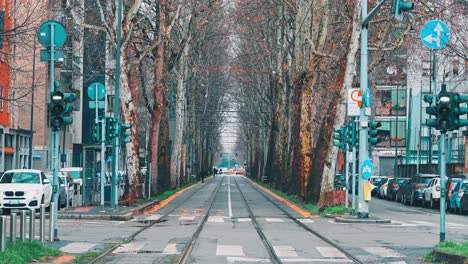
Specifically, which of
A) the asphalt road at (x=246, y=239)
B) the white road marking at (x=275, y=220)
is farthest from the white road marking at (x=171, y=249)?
the white road marking at (x=275, y=220)

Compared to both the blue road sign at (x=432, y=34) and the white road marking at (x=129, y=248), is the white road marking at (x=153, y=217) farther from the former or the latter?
the blue road sign at (x=432, y=34)

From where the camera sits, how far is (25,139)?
234ft

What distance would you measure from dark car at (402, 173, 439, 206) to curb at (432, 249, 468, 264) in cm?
3551

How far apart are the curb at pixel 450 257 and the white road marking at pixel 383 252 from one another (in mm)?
1375

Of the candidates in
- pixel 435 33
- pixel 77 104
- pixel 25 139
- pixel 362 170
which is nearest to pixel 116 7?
pixel 362 170

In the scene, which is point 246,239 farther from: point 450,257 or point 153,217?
point 153,217

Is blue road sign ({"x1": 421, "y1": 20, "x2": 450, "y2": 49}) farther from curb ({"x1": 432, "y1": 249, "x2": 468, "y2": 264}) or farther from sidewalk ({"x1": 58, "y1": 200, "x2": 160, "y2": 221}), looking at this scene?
sidewalk ({"x1": 58, "y1": 200, "x2": 160, "y2": 221})

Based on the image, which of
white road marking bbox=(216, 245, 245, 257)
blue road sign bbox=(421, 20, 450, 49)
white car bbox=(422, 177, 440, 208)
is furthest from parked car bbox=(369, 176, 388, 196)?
white road marking bbox=(216, 245, 245, 257)

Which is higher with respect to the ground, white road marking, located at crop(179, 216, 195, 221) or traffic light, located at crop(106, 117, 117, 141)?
traffic light, located at crop(106, 117, 117, 141)

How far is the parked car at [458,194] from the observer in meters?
42.5

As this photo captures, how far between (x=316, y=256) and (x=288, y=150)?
4497cm

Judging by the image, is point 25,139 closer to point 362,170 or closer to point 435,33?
point 362,170

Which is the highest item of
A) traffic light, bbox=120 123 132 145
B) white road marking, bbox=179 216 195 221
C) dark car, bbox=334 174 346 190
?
traffic light, bbox=120 123 132 145

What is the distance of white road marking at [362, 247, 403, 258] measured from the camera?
19366 millimetres
